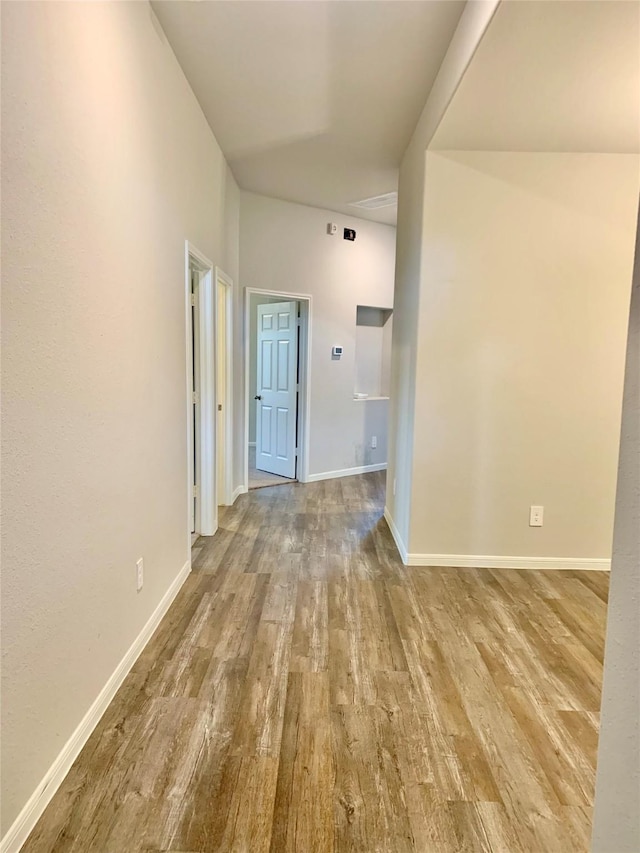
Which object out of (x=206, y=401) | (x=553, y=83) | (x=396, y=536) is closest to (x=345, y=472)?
(x=396, y=536)

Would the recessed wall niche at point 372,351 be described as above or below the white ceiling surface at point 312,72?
below

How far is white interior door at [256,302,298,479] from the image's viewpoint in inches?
211

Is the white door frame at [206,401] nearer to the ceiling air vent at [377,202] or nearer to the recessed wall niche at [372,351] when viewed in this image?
the ceiling air vent at [377,202]

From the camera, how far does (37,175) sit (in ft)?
4.21

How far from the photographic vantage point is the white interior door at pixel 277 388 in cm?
535

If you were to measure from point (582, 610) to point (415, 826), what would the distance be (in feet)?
5.76

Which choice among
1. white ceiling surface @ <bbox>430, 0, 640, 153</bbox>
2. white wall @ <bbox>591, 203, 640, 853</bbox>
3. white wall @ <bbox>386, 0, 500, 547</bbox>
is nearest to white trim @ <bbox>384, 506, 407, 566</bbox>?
white wall @ <bbox>386, 0, 500, 547</bbox>

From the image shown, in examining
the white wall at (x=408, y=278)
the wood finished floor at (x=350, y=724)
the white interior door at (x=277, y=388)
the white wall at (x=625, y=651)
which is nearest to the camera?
the white wall at (x=625, y=651)

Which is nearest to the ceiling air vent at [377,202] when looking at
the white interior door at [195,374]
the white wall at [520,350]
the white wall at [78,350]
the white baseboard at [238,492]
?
the white wall at [520,350]

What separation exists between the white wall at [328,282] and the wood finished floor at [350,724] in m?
2.70

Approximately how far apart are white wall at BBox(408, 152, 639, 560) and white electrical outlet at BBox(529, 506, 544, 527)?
4 centimetres

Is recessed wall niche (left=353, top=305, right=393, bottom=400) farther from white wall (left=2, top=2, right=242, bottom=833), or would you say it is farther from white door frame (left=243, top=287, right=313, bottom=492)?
white wall (left=2, top=2, right=242, bottom=833)

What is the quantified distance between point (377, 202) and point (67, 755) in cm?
492

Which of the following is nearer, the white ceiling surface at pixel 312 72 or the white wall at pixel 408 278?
the white ceiling surface at pixel 312 72
